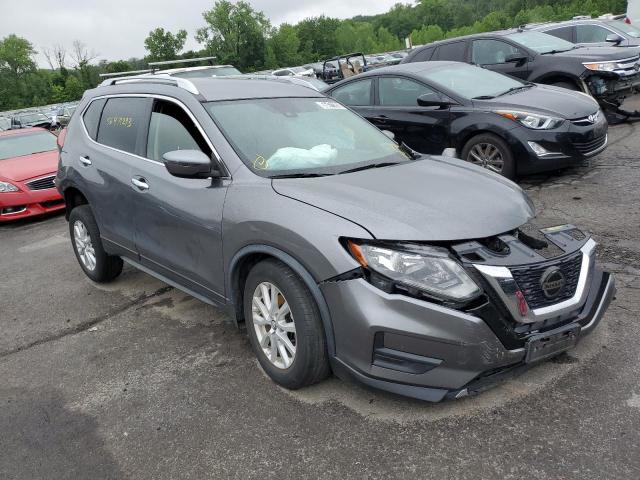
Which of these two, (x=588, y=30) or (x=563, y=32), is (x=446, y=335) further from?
(x=588, y=30)

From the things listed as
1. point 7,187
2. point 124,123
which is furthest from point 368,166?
point 7,187

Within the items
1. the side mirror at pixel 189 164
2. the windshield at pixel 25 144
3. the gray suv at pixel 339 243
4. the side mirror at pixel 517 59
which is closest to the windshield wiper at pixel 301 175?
the gray suv at pixel 339 243

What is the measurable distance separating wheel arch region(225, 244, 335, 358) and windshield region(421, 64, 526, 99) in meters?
4.66

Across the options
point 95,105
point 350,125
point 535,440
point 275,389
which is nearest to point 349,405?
point 275,389

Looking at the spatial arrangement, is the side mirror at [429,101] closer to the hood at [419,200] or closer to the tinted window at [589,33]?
the hood at [419,200]

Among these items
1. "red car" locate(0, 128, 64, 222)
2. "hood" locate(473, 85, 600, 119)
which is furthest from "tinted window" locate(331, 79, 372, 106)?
"red car" locate(0, 128, 64, 222)

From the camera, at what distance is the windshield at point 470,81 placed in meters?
7.10

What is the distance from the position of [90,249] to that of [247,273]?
2.44 m

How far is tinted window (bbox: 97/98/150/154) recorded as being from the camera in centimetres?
419

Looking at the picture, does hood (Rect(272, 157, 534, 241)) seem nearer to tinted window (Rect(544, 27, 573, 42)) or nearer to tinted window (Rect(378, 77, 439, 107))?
tinted window (Rect(378, 77, 439, 107))

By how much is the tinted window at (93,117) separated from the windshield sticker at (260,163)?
2063 millimetres

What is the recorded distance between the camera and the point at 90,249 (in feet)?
16.8

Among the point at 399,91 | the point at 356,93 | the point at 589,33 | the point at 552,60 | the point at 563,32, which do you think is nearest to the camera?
the point at 399,91

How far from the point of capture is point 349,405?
9.85 ft
